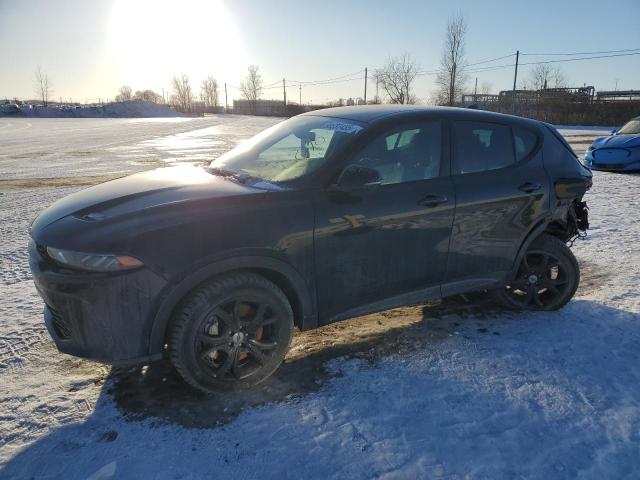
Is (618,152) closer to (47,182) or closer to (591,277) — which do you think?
(591,277)

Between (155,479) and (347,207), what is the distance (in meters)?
→ 1.83

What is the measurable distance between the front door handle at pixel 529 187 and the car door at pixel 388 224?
725 millimetres

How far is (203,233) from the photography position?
8.40 ft

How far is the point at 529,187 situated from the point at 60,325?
136 inches

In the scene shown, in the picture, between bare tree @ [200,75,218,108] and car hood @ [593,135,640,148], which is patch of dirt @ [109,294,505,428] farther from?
bare tree @ [200,75,218,108]

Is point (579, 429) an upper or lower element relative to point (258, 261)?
lower

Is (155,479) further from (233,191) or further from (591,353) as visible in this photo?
(591,353)

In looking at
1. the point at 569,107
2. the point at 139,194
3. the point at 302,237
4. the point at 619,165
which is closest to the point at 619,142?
the point at 619,165

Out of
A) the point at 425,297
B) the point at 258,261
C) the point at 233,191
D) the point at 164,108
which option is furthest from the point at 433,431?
the point at 164,108

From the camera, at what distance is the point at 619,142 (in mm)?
11625

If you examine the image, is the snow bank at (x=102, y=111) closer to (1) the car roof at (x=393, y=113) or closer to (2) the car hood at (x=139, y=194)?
(2) the car hood at (x=139, y=194)

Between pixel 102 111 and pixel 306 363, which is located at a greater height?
pixel 102 111

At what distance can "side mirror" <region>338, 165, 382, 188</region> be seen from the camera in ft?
9.62

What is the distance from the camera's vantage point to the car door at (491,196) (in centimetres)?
345
